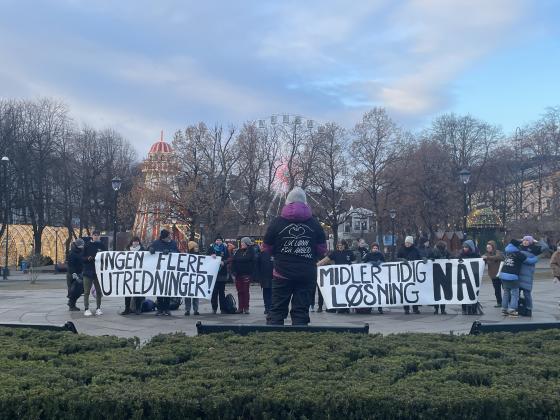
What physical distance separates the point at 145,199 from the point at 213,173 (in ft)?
19.5

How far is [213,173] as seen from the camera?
173 feet

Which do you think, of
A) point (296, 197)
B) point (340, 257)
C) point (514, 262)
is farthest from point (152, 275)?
point (514, 262)

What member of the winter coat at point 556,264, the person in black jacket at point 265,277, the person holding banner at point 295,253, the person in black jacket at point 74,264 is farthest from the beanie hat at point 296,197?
the winter coat at point 556,264

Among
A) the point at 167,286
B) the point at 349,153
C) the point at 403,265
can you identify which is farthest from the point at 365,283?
the point at 349,153

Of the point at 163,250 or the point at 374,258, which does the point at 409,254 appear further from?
the point at 163,250

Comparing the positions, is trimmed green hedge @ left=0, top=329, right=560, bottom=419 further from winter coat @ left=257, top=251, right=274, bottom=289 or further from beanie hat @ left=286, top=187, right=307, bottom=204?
winter coat @ left=257, top=251, right=274, bottom=289

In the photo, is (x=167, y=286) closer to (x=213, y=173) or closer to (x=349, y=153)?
(x=213, y=173)

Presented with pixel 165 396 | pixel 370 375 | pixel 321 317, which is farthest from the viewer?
pixel 321 317

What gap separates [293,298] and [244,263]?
6663 millimetres

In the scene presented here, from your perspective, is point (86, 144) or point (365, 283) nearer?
point (365, 283)

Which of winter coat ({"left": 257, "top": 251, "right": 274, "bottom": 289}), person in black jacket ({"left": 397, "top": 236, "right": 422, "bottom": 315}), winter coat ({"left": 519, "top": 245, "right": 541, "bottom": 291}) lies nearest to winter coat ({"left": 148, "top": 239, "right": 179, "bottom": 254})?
winter coat ({"left": 257, "top": 251, "right": 274, "bottom": 289})

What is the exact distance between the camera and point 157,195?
5003 cm

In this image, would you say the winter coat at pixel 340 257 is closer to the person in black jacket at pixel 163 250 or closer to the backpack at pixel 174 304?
the person in black jacket at pixel 163 250

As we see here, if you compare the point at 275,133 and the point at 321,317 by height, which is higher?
the point at 275,133
